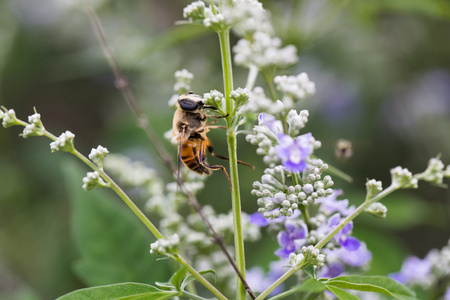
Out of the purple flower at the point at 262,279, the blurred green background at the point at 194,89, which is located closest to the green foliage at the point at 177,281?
the purple flower at the point at 262,279

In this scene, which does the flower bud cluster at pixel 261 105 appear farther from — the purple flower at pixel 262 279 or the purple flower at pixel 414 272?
the purple flower at pixel 414 272

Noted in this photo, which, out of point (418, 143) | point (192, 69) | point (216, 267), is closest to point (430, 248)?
point (418, 143)

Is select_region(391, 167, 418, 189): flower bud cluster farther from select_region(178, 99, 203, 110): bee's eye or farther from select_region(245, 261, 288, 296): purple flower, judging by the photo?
select_region(245, 261, 288, 296): purple flower

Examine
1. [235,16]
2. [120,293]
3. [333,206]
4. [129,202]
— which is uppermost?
[235,16]

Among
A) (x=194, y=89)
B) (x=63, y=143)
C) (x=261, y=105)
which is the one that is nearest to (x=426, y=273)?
(x=261, y=105)

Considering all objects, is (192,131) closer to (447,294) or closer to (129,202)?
(129,202)

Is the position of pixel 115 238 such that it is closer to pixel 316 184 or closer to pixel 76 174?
pixel 76 174

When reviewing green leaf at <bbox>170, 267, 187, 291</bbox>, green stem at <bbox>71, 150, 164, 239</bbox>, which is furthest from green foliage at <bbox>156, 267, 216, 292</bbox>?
green stem at <bbox>71, 150, 164, 239</bbox>
